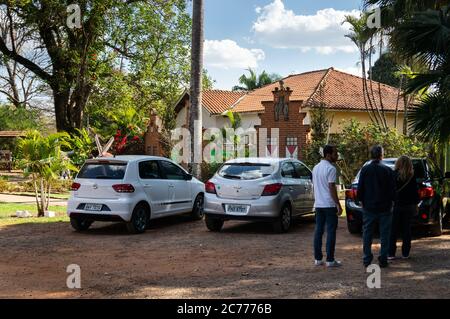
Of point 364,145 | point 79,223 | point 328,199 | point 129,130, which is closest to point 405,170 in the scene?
point 328,199

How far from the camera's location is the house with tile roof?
2669 cm

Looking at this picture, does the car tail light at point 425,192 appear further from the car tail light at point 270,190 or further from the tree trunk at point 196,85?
the tree trunk at point 196,85

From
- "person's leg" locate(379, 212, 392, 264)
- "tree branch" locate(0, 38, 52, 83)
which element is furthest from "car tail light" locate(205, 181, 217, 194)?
"tree branch" locate(0, 38, 52, 83)

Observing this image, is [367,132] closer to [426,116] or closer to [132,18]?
[426,116]

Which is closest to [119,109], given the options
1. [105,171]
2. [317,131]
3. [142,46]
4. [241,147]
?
[142,46]

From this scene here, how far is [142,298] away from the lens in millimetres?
6820

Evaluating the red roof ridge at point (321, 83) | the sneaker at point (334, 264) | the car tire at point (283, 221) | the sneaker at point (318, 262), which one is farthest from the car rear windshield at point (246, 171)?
the red roof ridge at point (321, 83)

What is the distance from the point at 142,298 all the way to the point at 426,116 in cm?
674

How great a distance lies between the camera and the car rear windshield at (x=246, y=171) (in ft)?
39.6

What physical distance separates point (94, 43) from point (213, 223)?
56.3 feet

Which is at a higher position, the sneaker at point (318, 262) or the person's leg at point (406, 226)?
the person's leg at point (406, 226)

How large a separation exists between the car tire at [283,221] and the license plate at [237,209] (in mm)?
719

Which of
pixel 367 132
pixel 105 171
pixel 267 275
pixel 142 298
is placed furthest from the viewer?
pixel 367 132
